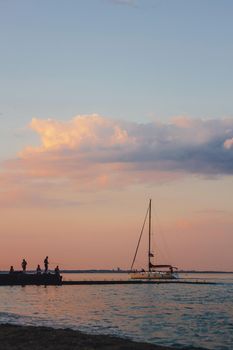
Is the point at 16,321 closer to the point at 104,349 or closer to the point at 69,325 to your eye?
the point at 69,325

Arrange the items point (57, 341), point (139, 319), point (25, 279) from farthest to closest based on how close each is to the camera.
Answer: point (25, 279) → point (139, 319) → point (57, 341)

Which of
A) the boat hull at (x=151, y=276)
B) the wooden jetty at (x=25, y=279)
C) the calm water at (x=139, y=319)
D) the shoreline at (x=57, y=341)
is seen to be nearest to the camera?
the shoreline at (x=57, y=341)

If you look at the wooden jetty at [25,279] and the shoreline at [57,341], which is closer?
the shoreline at [57,341]

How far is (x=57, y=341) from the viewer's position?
88.1ft

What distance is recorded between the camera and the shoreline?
2519 centimetres

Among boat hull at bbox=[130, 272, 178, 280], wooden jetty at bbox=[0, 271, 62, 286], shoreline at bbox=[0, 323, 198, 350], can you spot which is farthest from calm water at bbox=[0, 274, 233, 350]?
boat hull at bbox=[130, 272, 178, 280]

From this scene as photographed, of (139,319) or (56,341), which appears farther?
(139,319)

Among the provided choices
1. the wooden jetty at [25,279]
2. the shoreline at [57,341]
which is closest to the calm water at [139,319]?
the shoreline at [57,341]

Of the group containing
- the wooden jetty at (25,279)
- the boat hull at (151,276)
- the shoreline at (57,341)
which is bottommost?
the shoreline at (57,341)

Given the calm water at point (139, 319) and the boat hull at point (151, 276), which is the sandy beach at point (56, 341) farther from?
the boat hull at point (151, 276)

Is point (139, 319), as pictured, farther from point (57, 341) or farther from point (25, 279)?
point (25, 279)

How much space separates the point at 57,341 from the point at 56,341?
47mm

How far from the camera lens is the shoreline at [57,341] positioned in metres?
25.2

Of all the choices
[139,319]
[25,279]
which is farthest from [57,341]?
[25,279]
